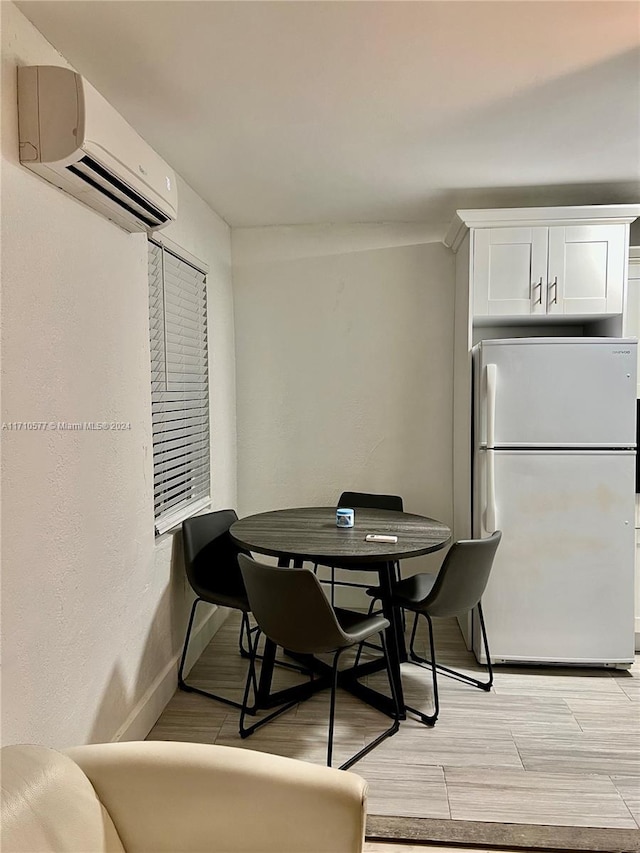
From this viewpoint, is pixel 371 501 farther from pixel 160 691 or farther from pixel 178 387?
pixel 160 691

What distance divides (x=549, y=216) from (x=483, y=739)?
259 centimetres

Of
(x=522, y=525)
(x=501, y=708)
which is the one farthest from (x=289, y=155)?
(x=501, y=708)

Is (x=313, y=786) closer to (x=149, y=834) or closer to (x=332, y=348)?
(x=149, y=834)

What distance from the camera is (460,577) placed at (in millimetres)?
2672

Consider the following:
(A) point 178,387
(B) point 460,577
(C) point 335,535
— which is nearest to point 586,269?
(B) point 460,577

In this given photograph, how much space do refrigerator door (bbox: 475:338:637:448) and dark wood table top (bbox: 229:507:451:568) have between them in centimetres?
64

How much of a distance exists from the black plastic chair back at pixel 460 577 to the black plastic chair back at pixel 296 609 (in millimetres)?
524

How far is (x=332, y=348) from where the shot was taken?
4113mm

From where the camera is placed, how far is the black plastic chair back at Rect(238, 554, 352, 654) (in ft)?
7.43

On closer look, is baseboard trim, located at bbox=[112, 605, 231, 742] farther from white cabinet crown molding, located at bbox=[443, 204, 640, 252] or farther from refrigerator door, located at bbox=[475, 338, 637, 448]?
white cabinet crown molding, located at bbox=[443, 204, 640, 252]

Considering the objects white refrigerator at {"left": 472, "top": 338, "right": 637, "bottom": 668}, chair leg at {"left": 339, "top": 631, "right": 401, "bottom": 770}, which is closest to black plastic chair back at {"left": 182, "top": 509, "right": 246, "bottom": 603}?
chair leg at {"left": 339, "top": 631, "right": 401, "bottom": 770}

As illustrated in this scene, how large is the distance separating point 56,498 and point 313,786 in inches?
44.3

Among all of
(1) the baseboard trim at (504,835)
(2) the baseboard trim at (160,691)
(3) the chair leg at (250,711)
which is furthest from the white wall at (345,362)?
(1) the baseboard trim at (504,835)

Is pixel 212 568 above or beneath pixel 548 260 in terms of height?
beneath
